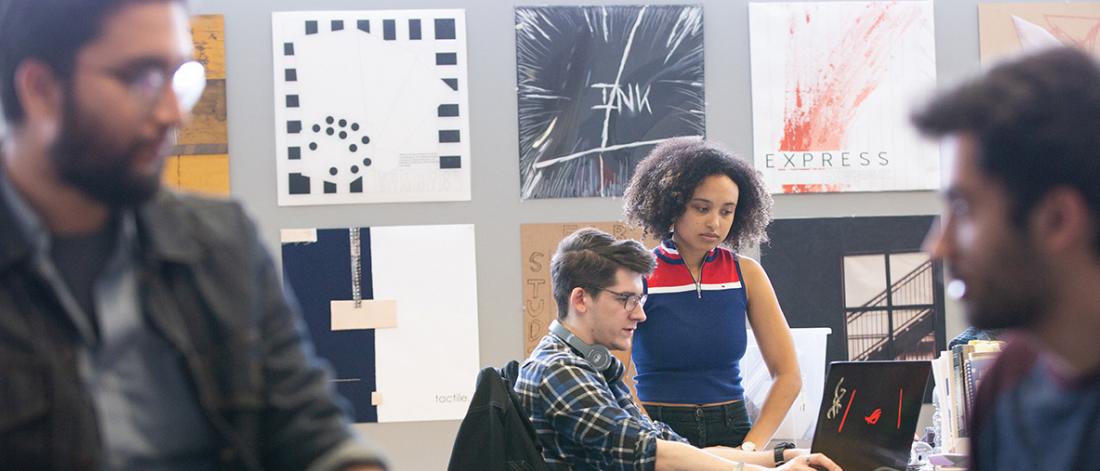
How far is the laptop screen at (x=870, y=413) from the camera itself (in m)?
2.32

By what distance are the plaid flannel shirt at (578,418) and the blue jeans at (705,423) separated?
36 centimetres

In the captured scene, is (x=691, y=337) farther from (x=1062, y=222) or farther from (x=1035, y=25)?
(x=1035, y=25)

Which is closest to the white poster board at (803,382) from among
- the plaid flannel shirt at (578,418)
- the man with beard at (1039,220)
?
the plaid flannel shirt at (578,418)

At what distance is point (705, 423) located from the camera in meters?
2.65

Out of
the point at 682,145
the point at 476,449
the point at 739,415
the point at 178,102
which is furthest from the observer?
the point at 682,145

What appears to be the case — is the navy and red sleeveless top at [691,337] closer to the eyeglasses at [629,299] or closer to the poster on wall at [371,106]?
the eyeglasses at [629,299]

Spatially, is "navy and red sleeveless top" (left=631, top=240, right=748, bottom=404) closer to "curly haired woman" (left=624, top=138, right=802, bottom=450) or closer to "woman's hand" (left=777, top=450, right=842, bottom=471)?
"curly haired woman" (left=624, top=138, right=802, bottom=450)

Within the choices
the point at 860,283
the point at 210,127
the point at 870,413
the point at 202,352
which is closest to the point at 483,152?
the point at 210,127

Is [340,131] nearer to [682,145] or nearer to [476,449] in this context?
[682,145]

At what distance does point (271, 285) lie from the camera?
106cm

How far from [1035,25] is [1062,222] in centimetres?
332

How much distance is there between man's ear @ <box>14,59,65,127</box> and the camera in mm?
920

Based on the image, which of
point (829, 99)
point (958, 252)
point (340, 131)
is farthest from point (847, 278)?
point (958, 252)

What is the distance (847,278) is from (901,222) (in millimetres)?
274
